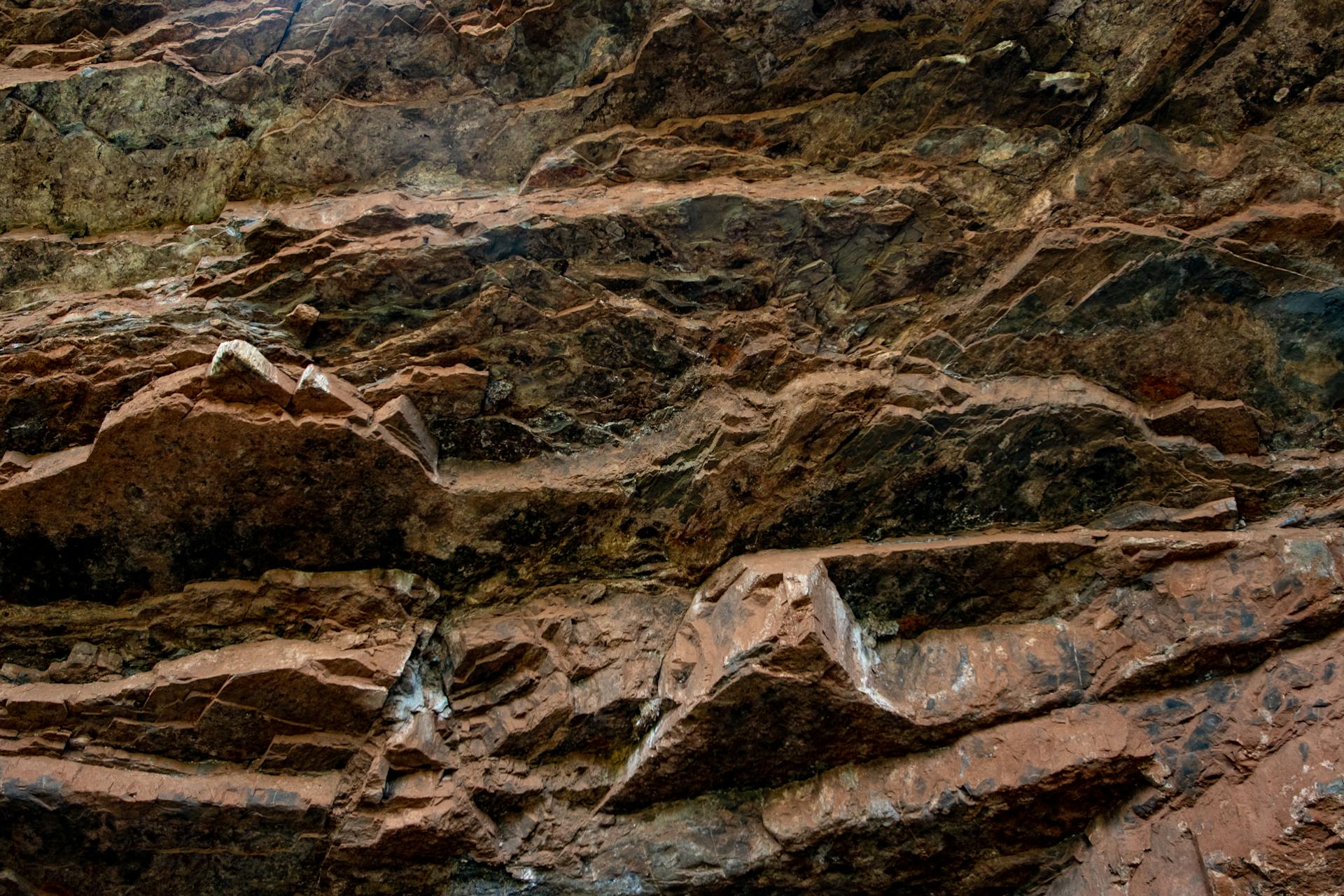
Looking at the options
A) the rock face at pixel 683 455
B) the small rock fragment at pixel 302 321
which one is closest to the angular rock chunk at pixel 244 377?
the rock face at pixel 683 455

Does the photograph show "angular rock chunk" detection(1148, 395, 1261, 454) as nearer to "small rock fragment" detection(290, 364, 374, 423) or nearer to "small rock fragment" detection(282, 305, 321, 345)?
"small rock fragment" detection(290, 364, 374, 423)

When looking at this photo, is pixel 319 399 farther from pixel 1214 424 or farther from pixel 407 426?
→ pixel 1214 424

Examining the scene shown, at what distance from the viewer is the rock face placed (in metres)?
6.04

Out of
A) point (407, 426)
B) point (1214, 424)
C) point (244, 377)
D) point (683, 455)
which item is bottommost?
point (683, 455)

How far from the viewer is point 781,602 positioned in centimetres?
615

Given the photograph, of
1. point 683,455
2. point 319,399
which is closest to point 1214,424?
point 683,455

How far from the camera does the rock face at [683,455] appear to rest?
19.8 ft

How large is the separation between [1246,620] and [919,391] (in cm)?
281

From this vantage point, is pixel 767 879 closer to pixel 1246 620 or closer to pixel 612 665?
pixel 612 665

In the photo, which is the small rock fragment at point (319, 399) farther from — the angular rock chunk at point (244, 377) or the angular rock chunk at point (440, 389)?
the angular rock chunk at point (440, 389)

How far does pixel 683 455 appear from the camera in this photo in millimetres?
7160

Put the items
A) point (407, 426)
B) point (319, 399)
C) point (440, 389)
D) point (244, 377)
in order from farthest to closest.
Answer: point (440, 389)
point (407, 426)
point (319, 399)
point (244, 377)

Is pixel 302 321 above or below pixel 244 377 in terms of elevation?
above

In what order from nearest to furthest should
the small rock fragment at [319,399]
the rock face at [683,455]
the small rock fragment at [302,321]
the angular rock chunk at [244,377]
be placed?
the rock face at [683,455], the angular rock chunk at [244,377], the small rock fragment at [319,399], the small rock fragment at [302,321]
